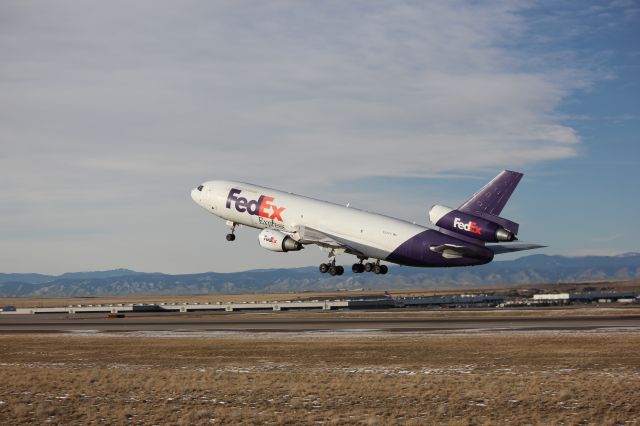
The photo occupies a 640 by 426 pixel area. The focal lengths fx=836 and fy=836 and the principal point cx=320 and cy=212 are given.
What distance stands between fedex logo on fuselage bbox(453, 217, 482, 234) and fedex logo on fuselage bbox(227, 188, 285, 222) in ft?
57.3

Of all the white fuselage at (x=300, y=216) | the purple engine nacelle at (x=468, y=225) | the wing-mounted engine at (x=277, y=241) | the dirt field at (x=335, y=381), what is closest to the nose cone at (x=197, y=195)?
the white fuselage at (x=300, y=216)

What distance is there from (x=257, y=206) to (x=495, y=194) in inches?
942

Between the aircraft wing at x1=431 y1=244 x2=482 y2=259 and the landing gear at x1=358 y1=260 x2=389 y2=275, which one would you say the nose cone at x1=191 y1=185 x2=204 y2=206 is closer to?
the landing gear at x1=358 y1=260 x2=389 y2=275

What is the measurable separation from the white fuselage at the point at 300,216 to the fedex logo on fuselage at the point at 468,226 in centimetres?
320

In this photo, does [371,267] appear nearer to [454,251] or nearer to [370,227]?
[370,227]

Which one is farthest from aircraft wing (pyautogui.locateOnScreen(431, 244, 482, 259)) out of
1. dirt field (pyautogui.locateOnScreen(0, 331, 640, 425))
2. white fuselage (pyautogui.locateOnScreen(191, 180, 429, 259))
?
dirt field (pyautogui.locateOnScreen(0, 331, 640, 425))

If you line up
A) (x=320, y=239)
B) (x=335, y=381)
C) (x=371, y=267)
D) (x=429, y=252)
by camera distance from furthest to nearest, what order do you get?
(x=371, y=267)
(x=320, y=239)
(x=429, y=252)
(x=335, y=381)

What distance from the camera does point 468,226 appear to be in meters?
70.8

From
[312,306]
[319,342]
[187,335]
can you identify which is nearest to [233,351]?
[319,342]

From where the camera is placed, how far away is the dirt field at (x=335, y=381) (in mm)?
24781

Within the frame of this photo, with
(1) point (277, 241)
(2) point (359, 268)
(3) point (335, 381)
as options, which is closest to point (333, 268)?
(2) point (359, 268)

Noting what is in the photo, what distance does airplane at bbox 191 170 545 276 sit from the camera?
70500 millimetres

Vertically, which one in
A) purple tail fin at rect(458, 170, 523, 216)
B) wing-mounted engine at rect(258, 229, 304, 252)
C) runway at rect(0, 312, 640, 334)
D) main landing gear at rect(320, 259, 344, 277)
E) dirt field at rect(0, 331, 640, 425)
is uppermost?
purple tail fin at rect(458, 170, 523, 216)

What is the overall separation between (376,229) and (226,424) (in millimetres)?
51781
